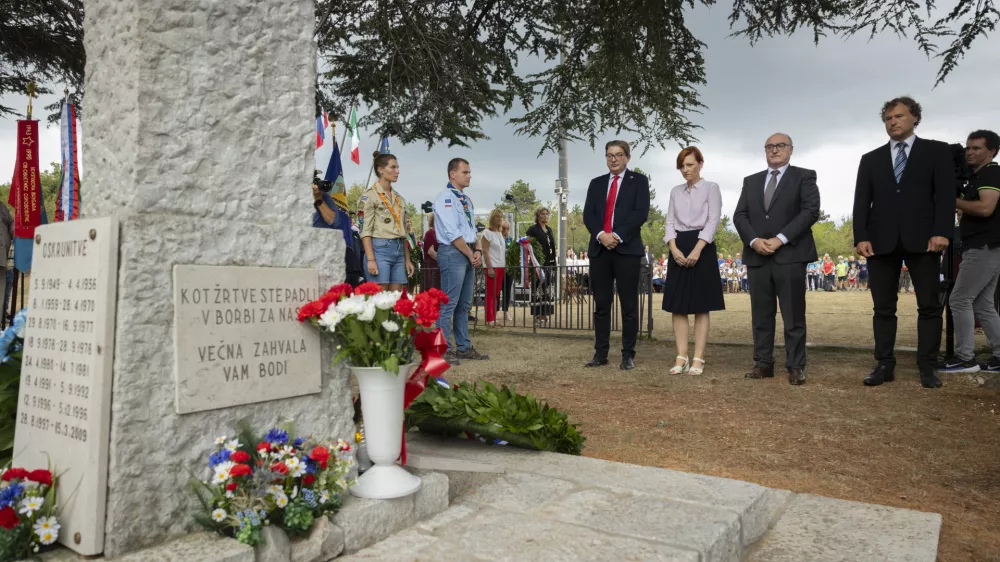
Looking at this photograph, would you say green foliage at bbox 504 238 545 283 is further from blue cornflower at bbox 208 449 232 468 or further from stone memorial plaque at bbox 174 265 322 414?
blue cornflower at bbox 208 449 232 468

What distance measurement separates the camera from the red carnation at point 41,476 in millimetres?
1870

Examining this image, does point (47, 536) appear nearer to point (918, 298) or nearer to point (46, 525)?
point (46, 525)

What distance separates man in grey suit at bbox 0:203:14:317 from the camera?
7320mm

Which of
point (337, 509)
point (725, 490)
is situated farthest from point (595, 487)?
point (337, 509)

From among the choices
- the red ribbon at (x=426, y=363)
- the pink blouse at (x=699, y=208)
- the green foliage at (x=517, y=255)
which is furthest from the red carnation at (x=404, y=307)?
the green foliage at (x=517, y=255)

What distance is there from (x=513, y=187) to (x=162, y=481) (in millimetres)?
64088

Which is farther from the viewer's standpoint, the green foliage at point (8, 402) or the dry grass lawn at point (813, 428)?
the dry grass lawn at point (813, 428)

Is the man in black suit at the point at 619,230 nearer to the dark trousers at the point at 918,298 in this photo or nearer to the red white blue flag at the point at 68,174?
the dark trousers at the point at 918,298

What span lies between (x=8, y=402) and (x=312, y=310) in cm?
117

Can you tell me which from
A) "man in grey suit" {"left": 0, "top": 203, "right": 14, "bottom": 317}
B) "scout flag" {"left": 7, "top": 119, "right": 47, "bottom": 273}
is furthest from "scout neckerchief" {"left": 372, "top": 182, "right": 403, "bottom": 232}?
"man in grey suit" {"left": 0, "top": 203, "right": 14, "bottom": 317}

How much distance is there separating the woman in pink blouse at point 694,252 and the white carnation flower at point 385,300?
399 cm

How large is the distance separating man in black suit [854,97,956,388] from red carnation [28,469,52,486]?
534 centimetres

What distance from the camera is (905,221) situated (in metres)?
5.01

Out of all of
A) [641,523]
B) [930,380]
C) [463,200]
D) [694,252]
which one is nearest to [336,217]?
[463,200]
